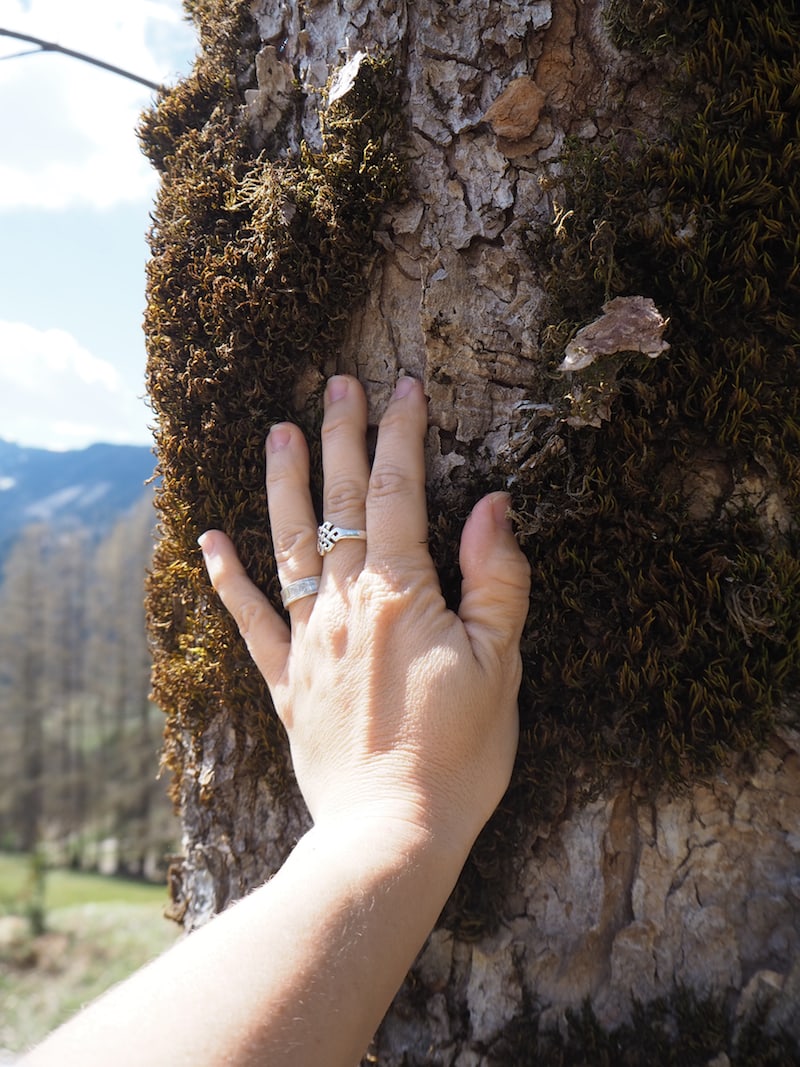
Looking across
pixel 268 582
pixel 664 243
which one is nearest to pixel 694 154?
pixel 664 243

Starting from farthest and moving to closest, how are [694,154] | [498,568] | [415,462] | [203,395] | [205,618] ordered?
[205,618] < [203,395] < [415,462] < [498,568] < [694,154]

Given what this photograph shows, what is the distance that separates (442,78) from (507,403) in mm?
841

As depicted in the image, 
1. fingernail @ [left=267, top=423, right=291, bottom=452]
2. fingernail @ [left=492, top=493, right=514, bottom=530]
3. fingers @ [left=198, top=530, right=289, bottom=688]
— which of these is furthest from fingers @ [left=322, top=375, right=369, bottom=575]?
fingernail @ [left=492, top=493, right=514, bottom=530]

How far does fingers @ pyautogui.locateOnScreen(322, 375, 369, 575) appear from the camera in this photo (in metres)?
1.79

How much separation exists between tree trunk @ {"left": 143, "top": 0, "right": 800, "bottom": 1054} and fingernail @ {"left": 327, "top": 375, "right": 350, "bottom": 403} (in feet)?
0.23

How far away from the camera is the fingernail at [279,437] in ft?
6.20

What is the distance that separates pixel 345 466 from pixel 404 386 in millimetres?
265

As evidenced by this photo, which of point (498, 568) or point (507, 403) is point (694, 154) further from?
point (498, 568)

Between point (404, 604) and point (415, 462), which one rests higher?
point (415, 462)

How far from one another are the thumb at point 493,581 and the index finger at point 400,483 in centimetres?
13

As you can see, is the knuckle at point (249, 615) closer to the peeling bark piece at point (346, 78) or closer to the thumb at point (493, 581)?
the thumb at point (493, 581)

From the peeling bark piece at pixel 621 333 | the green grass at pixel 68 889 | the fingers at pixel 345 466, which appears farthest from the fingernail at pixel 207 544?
the green grass at pixel 68 889

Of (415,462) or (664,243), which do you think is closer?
(664,243)

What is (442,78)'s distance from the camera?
1.72 metres
